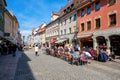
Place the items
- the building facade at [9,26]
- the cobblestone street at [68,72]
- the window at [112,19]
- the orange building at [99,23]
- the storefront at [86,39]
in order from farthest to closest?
the building facade at [9,26], the storefront at [86,39], the window at [112,19], the orange building at [99,23], the cobblestone street at [68,72]

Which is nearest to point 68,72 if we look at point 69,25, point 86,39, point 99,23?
point 99,23

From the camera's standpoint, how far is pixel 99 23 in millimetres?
24203

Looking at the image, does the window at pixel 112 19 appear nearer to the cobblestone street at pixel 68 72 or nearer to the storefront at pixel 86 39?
the storefront at pixel 86 39

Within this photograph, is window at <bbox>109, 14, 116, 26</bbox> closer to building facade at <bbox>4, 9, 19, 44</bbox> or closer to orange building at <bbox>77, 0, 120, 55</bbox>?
orange building at <bbox>77, 0, 120, 55</bbox>

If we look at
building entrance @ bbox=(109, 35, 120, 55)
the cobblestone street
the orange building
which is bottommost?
the cobblestone street

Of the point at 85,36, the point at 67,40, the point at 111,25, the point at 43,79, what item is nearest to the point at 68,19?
the point at 67,40

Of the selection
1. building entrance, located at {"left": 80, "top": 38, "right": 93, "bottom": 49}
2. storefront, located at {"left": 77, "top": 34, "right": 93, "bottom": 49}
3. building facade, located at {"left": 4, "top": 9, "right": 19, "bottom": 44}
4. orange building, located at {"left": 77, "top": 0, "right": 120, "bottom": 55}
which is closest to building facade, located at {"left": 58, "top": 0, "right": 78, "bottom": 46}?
orange building, located at {"left": 77, "top": 0, "right": 120, "bottom": 55}

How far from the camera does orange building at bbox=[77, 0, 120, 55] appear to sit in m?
20.8

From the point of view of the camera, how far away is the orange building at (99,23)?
68.4ft

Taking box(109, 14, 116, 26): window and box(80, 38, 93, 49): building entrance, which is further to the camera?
box(80, 38, 93, 49): building entrance

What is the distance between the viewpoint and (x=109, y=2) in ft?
72.0

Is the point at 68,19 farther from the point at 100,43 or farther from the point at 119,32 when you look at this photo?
the point at 119,32

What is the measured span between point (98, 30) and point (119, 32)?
14.7 feet

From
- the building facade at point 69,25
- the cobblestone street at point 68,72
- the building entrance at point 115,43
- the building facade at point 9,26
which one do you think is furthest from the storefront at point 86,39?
the building facade at point 9,26
